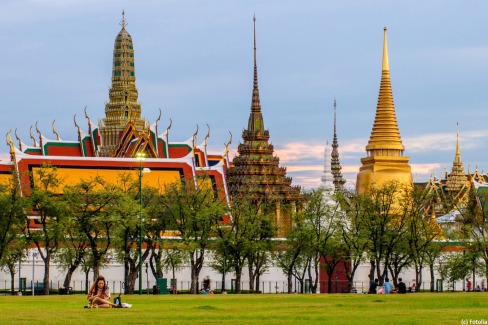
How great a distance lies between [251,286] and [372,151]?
4371 centimetres

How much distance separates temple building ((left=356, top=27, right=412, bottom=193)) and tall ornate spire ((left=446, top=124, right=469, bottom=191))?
28.9 meters

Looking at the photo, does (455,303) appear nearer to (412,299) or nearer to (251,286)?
(412,299)

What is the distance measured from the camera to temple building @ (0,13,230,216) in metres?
82.9

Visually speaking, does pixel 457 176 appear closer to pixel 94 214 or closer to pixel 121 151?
pixel 121 151

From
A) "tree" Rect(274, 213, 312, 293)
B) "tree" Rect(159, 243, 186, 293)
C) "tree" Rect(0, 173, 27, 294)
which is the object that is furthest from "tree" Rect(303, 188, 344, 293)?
"tree" Rect(0, 173, 27, 294)

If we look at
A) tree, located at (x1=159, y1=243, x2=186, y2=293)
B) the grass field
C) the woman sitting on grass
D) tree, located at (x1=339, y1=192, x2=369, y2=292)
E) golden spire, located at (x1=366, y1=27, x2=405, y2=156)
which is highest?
golden spire, located at (x1=366, y1=27, x2=405, y2=156)

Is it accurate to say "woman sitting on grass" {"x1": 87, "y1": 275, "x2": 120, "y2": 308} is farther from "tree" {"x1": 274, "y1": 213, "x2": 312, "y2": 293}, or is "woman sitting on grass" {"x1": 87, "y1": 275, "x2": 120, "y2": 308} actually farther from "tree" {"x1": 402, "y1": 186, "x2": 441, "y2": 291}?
"tree" {"x1": 402, "y1": 186, "x2": 441, "y2": 291}

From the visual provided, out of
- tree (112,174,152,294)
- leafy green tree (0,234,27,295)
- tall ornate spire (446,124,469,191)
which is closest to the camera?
tree (112,174,152,294)

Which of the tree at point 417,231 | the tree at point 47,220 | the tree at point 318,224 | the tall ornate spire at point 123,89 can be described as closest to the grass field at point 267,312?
the tree at point 47,220

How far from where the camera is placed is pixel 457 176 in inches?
5694

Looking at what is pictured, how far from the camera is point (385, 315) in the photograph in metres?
34.5

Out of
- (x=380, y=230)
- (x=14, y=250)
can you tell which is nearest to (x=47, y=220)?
(x=14, y=250)

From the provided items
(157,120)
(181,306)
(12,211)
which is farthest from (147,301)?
(157,120)

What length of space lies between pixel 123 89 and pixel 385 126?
25797mm
